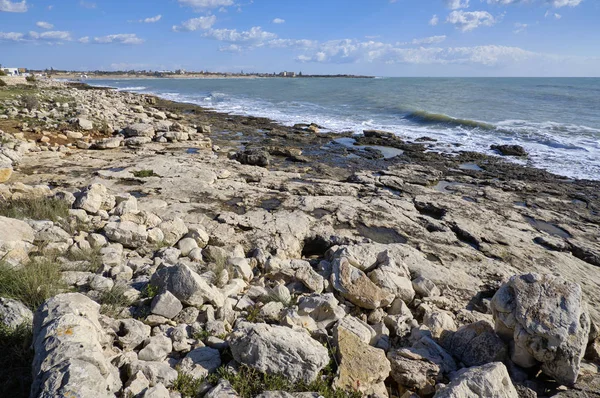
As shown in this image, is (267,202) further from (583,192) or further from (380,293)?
(583,192)

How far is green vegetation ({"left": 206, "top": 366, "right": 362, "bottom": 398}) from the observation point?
3163 mm

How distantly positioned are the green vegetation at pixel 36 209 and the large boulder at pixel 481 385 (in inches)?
239

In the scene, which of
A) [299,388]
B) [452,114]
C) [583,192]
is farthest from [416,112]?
[299,388]

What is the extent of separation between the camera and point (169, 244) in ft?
20.1

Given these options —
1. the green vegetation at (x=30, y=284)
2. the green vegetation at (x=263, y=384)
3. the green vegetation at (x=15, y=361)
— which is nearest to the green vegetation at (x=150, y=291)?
the green vegetation at (x=30, y=284)

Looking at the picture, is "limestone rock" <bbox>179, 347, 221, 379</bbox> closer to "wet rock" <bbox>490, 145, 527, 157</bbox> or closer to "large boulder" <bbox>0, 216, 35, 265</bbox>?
"large boulder" <bbox>0, 216, 35, 265</bbox>

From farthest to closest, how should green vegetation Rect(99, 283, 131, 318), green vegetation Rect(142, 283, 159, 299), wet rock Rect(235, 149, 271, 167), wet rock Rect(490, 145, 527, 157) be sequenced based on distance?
wet rock Rect(490, 145, 527, 157)
wet rock Rect(235, 149, 271, 167)
green vegetation Rect(142, 283, 159, 299)
green vegetation Rect(99, 283, 131, 318)

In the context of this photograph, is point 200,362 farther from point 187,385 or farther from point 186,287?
point 186,287

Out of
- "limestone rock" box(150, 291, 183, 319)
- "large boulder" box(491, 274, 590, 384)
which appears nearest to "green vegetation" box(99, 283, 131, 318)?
"limestone rock" box(150, 291, 183, 319)

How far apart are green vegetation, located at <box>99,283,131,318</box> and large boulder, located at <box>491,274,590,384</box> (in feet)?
13.6

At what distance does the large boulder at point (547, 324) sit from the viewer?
3.52 meters

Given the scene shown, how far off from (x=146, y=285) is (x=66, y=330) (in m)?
1.72

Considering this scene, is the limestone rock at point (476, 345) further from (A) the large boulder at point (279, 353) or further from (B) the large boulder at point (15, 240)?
(B) the large boulder at point (15, 240)

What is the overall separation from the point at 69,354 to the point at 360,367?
2451 mm
